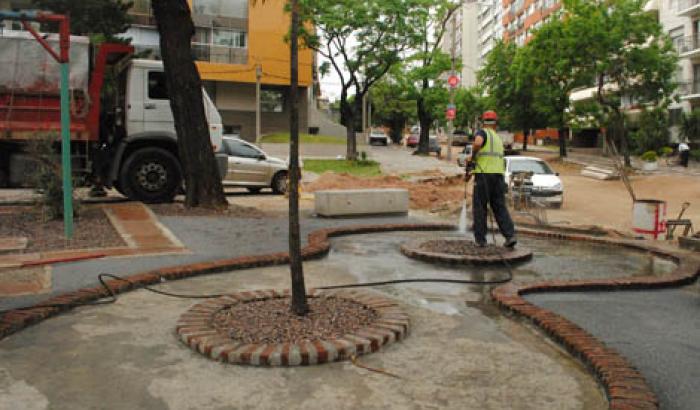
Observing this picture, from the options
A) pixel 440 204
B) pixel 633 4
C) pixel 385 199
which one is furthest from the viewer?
pixel 633 4

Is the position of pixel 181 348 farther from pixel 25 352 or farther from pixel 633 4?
pixel 633 4

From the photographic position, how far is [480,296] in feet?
21.4

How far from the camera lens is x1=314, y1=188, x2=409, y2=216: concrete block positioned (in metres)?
12.9

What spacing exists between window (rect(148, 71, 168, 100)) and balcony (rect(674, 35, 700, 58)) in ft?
126

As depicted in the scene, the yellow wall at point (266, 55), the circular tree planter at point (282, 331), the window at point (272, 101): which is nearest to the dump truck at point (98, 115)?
the circular tree planter at point (282, 331)

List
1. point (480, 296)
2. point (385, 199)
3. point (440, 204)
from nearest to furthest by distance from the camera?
point (480, 296), point (385, 199), point (440, 204)

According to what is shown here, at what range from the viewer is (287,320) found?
204 inches

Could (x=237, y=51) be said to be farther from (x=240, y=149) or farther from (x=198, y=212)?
(x=198, y=212)

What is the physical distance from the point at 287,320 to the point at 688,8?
4628cm

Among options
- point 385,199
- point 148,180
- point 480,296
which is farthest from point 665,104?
point 480,296

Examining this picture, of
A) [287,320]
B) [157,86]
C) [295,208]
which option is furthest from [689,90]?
[287,320]

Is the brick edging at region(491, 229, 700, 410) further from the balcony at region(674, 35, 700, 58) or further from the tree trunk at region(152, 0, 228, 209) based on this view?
the balcony at region(674, 35, 700, 58)

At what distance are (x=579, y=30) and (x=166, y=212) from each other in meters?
27.6

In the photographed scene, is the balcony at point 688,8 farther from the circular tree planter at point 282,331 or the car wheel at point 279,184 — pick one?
the circular tree planter at point 282,331
